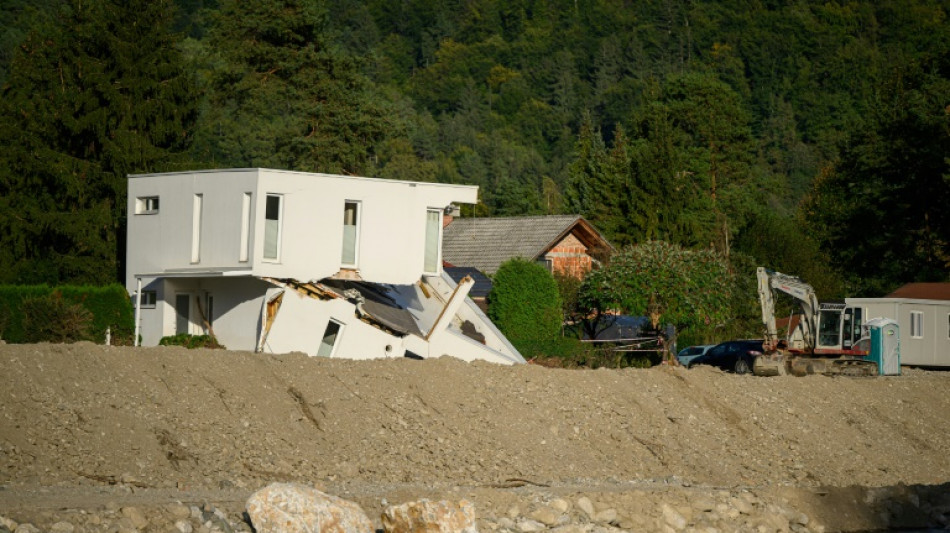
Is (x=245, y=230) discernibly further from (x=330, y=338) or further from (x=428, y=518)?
(x=428, y=518)

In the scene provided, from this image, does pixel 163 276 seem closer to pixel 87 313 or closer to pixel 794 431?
pixel 87 313

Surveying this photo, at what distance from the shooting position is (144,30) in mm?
40562

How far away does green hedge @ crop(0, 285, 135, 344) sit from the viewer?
102ft

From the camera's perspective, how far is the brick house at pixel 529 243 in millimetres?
54438

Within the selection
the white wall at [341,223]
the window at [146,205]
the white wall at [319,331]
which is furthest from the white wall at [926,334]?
the window at [146,205]

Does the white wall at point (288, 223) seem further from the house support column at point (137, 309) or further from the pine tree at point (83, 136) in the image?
the pine tree at point (83, 136)

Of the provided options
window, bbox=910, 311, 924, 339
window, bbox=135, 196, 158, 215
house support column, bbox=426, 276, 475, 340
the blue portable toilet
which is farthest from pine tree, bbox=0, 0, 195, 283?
window, bbox=910, 311, 924, 339

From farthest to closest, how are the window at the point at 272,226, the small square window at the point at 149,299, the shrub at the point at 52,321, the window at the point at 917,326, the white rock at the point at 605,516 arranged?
the window at the point at 917,326, the small square window at the point at 149,299, the window at the point at 272,226, the shrub at the point at 52,321, the white rock at the point at 605,516

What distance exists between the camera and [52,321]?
30578 millimetres

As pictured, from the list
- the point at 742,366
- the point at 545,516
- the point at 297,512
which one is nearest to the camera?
the point at 297,512

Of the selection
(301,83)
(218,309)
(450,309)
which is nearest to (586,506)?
(450,309)

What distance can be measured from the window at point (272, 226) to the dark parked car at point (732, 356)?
14.0 m

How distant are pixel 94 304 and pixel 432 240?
27.3ft

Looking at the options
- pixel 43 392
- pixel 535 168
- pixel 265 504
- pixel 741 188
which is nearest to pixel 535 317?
pixel 43 392
